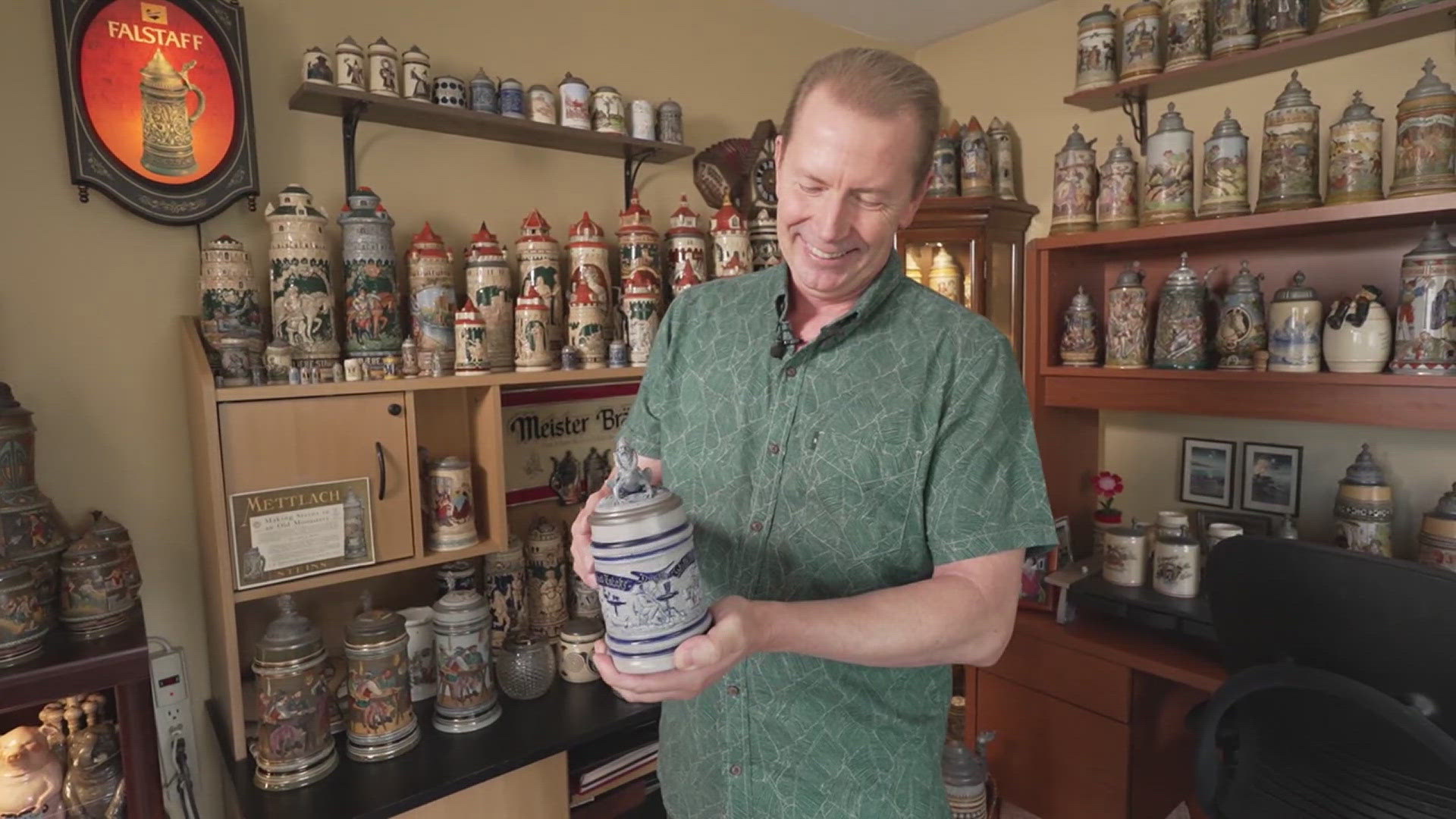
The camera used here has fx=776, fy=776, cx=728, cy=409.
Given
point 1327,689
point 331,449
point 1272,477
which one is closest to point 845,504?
point 1327,689

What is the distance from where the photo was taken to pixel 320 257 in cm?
141

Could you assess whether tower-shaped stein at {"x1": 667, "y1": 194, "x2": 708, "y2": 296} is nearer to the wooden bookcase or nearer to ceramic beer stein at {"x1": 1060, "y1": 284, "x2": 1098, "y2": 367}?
the wooden bookcase

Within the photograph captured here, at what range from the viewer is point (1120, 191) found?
76.3 inches

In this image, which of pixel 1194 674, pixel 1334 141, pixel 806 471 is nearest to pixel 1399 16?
pixel 1334 141

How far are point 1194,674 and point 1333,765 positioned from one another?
1.27 ft

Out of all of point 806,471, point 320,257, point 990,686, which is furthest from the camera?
point 990,686

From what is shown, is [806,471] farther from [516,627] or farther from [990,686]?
[990,686]

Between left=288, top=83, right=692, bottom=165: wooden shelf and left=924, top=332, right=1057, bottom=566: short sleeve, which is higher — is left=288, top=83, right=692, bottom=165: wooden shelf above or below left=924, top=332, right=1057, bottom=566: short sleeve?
above

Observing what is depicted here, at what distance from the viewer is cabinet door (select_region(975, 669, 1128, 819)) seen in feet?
5.97

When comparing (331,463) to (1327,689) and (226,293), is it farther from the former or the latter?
(1327,689)

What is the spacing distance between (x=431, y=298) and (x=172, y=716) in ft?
2.94

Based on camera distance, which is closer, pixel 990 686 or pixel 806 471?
pixel 806 471

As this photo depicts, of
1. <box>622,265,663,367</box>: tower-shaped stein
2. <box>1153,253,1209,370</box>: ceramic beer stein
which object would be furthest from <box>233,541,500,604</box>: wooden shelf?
<box>1153,253,1209,370</box>: ceramic beer stein

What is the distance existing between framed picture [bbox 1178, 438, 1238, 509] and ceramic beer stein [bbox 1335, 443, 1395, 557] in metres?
0.33
